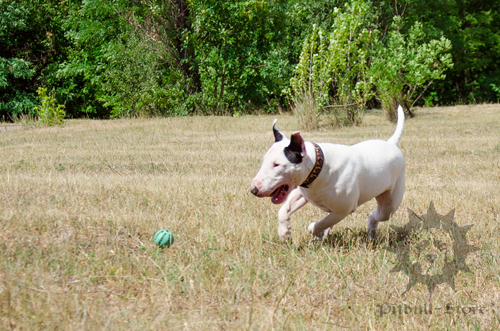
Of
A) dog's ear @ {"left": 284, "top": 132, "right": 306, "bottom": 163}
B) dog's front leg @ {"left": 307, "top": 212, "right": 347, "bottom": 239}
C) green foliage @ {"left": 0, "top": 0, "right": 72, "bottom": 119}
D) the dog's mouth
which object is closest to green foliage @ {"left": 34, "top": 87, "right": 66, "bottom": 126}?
green foliage @ {"left": 0, "top": 0, "right": 72, "bottom": 119}

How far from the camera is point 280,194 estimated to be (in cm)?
368

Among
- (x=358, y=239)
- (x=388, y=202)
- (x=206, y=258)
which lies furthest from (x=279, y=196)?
(x=388, y=202)

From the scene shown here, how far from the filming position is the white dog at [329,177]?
3564 millimetres

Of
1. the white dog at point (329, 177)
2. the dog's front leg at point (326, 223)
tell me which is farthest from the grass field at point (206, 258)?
the white dog at point (329, 177)

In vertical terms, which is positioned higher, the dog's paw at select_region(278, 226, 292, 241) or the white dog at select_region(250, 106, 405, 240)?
the white dog at select_region(250, 106, 405, 240)

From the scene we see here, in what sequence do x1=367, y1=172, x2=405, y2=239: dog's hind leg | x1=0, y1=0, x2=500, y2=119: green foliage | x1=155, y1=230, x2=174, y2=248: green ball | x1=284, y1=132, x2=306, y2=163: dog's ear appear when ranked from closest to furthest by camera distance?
1. x1=284, y1=132, x2=306, y2=163: dog's ear
2. x1=155, y1=230, x2=174, y2=248: green ball
3. x1=367, y1=172, x2=405, y2=239: dog's hind leg
4. x1=0, y1=0, x2=500, y2=119: green foliage

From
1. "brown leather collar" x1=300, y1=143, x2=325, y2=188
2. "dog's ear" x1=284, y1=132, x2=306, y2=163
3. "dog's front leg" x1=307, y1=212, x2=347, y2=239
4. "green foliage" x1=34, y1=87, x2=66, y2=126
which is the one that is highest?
"dog's ear" x1=284, y1=132, x2=306, y2=163

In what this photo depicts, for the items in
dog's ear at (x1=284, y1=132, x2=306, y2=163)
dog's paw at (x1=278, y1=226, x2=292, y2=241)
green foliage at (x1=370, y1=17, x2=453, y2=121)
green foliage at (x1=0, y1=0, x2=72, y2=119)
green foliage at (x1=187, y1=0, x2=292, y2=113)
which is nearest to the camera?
dog's ear at (x1=284, y1=132, x2=306, y2=163)

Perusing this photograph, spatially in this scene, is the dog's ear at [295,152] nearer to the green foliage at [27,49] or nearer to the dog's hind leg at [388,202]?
the dog's hind leg at [388,202]

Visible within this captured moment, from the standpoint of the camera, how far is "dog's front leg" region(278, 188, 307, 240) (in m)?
4.12

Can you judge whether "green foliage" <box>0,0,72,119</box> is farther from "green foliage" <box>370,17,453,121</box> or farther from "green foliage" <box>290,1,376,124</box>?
"green foliage" <box>370,17,453,121</box>

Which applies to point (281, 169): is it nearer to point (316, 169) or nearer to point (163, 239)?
point (316, 169)

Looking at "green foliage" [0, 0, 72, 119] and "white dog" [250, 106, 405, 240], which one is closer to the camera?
"white dog" [250, 106, 405, 240]

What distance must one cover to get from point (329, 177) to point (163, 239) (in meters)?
1.39
